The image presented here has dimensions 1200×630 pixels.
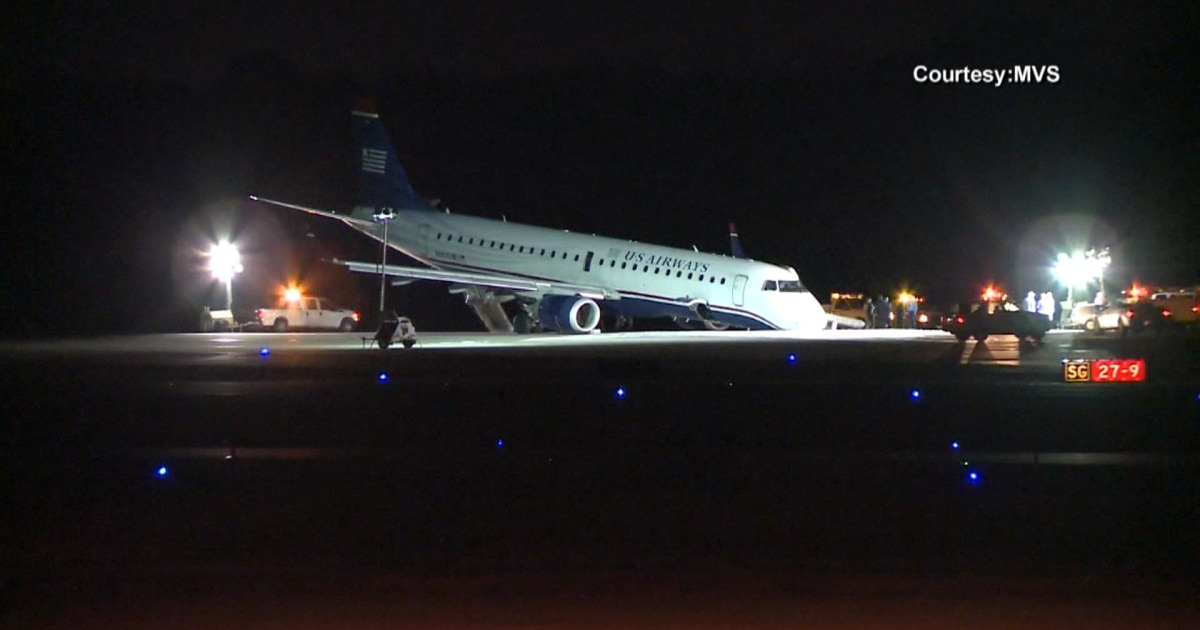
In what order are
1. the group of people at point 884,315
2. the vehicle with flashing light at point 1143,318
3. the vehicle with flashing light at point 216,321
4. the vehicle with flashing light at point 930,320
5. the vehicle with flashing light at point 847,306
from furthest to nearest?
the vehicle with flashing light at point 847,306 → the vehicle with flashing light at point 930,320 → the group of people at point 884,315 → the vehicle with flashing light at point 216,321 → the vehicle with flashing light at point 1143,318

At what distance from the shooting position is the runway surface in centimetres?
735

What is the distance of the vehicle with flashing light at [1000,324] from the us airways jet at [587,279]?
6.71 meters

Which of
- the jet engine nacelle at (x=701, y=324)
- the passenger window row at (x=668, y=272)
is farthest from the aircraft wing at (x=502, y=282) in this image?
the jet engine nacelle at (x=701, y=324)

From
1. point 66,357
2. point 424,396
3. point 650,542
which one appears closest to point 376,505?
point 650,542

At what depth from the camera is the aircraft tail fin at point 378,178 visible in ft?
163

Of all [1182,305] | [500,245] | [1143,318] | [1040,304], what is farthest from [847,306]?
[500,245]

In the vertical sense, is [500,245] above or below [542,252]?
above

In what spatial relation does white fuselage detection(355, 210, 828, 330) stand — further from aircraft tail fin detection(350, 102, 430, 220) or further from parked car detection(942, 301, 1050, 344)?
parked car detection(942, 301, 1050, 344)

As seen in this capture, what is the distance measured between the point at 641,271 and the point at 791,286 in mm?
4881

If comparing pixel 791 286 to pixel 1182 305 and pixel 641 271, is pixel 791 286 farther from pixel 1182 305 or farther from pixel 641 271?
pixel 1182 305

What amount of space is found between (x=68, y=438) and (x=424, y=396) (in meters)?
5.97

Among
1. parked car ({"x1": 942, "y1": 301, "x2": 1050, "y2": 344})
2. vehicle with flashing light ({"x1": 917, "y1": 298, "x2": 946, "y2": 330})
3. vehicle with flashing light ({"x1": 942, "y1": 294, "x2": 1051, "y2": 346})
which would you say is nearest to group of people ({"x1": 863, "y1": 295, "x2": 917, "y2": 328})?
vehicle with flashing light ({"x1": 917, "y1": 298, "x2": 946, "y2": 330})

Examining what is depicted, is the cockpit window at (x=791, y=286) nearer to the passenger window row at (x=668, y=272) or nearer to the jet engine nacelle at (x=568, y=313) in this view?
the passenger window row at (x=668, y=272)

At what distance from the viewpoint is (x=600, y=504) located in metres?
10.6
